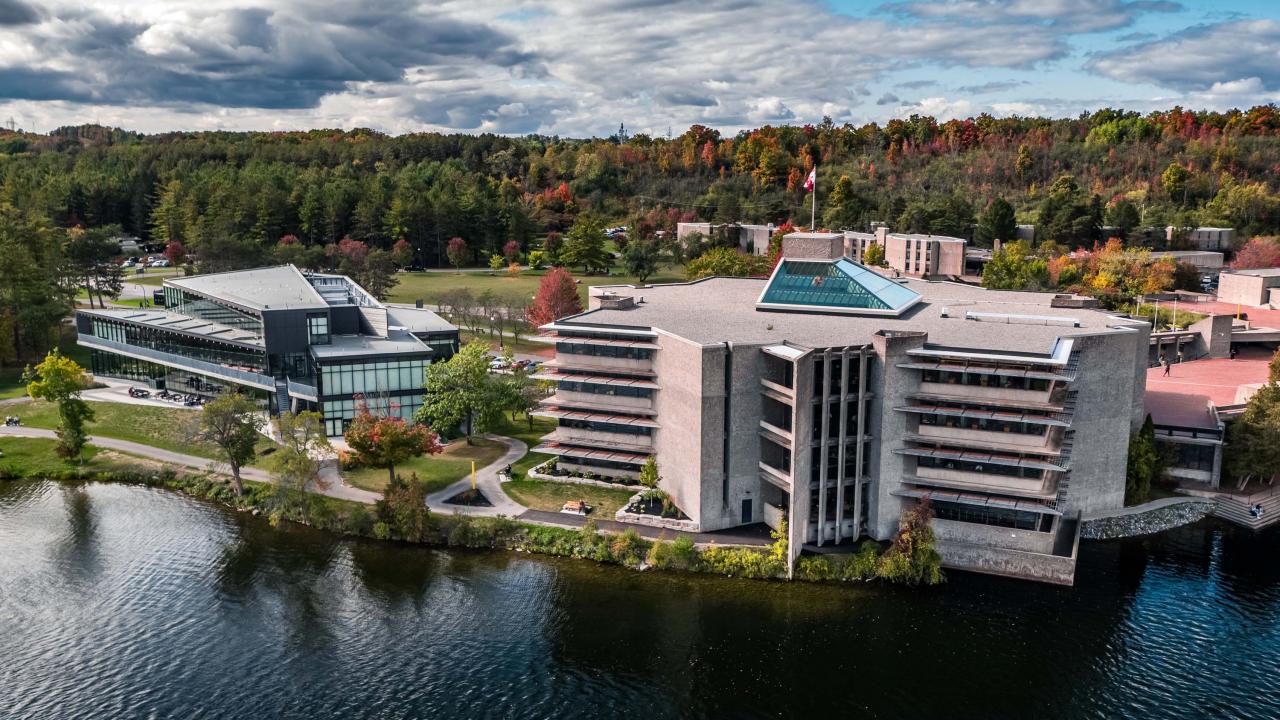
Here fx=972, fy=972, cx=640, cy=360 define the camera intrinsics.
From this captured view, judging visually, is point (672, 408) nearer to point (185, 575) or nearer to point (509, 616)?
point (509, 616)

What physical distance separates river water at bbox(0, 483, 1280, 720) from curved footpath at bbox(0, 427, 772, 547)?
3.89 metres

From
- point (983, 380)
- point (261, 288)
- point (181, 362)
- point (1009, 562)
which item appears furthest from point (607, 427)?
point (261, 288)

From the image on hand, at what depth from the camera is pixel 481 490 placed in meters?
72.4

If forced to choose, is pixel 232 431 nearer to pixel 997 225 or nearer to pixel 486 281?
pixel 486 281

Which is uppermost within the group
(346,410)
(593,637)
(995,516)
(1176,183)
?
(1176,183)

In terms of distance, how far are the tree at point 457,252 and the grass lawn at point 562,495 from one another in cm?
10564

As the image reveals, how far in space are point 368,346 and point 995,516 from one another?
55.8m

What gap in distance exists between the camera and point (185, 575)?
62188mm

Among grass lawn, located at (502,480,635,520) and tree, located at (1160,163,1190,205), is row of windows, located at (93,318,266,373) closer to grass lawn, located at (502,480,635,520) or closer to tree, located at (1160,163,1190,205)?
Answer: grass lawn, located at (502,480,635,520)

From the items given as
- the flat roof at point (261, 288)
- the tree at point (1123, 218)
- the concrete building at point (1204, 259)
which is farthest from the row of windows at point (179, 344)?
the tree at point (1123, 218)

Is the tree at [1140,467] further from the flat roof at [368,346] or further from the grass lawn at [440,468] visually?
the flat roof at [368,346]

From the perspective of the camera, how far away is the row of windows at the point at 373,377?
8444 cm

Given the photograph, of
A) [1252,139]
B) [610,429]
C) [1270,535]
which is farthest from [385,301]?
[1252,139]

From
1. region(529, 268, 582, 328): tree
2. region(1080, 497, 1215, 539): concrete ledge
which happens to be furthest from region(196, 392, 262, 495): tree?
region(1080, 497, 1215, 539): concrete ledge
